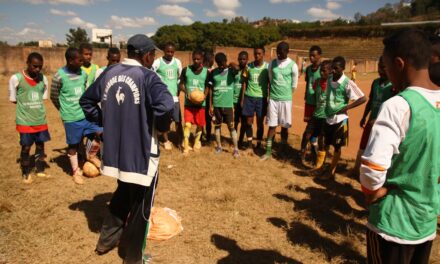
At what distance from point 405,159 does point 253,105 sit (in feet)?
17.6

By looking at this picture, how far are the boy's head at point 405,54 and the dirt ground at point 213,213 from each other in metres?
2.44

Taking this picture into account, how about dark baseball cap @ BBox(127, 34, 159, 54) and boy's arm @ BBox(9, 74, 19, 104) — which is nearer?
dark baseball cap @ BBox(127, 34, 159, 54)

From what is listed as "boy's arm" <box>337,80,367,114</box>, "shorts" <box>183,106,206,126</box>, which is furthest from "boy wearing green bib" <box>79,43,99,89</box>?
"boy's arm" <box>337,80,367,114</box>

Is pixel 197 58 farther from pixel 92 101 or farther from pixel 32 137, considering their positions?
pixel 92 101

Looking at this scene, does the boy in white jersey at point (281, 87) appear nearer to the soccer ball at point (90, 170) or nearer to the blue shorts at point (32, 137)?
the soccer ball at point (90, 170)

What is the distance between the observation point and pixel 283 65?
6.70 meters

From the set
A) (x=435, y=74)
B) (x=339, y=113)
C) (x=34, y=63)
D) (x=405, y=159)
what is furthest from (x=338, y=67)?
(x=34, y=63)

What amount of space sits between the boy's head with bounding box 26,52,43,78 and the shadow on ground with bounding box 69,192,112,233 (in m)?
2.19

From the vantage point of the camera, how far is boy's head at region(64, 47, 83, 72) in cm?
514

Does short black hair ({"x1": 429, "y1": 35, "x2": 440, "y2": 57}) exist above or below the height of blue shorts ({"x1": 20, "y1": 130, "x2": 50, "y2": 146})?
above

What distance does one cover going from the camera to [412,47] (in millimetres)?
1750

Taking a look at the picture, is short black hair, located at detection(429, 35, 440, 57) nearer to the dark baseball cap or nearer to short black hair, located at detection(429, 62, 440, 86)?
short black hair, located at detection(429, 62, 440, 86)

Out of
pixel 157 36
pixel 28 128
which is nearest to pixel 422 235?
pixel 28 128

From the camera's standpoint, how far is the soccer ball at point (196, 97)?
6773 mm
